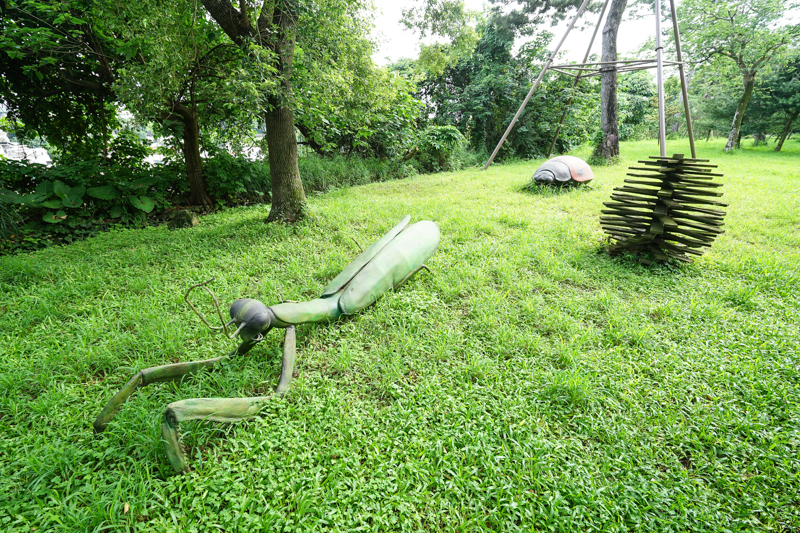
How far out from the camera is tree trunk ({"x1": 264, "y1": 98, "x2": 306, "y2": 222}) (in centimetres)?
448

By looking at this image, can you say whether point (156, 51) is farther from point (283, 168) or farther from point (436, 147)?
point (436, 147)

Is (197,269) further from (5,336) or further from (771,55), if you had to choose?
(771,55)

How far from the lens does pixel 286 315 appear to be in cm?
194

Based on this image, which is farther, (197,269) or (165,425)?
(197,269)

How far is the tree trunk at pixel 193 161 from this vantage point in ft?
18.1

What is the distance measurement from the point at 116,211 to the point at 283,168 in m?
2.85

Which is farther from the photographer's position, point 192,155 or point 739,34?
point 739,34

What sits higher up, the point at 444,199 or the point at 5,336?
the point at 444,199

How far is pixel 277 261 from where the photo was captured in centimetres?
356

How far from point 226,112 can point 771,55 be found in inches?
721

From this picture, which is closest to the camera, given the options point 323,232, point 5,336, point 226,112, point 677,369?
point 677,369

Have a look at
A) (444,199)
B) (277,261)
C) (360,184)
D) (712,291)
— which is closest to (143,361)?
(277,261)

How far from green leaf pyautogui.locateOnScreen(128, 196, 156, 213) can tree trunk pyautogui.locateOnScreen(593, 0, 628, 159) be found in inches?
424

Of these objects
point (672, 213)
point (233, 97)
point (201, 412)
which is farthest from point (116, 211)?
point (672, 213)
